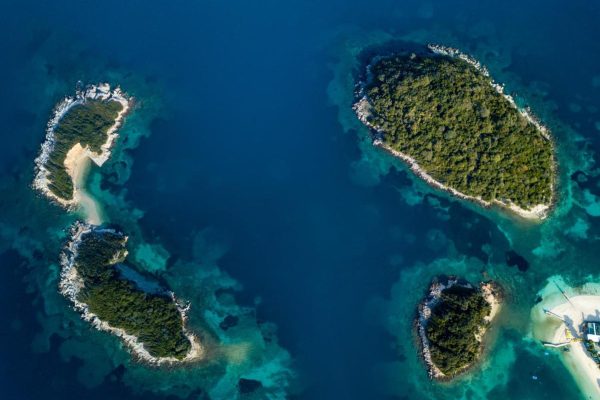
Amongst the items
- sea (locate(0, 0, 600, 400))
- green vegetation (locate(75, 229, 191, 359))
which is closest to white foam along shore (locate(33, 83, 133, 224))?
sea (locate(0, 0, 600, 400))

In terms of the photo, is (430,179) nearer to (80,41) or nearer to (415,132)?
(415,132)

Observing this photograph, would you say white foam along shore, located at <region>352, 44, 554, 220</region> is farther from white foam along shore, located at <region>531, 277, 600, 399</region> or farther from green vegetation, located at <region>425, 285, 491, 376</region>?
green vegetation, located at <region>425, 285, 491, 376</region>

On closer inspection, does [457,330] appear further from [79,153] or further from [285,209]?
[79,153]

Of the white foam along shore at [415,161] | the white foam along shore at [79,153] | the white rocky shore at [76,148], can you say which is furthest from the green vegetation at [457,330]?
the white rocky shore at [76,148]

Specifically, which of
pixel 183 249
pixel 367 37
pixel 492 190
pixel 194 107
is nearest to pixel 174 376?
pixel 183 249

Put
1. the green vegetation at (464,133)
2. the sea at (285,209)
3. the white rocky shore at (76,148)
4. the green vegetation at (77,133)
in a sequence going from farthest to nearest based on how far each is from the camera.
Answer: the white rocky shore at (76,148) < the green vegetation at (77,133) < the green vegetation at (464,133) < the sea at (285,209)

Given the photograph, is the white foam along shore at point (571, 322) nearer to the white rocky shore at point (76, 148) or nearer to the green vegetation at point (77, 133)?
the white rocky shore at point (76, 148)
